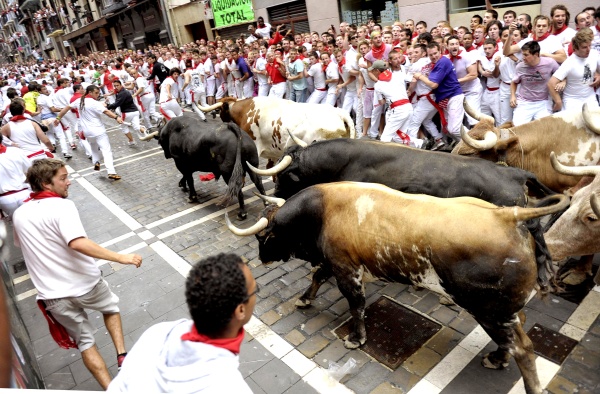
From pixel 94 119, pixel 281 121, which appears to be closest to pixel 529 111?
pixel 281 121

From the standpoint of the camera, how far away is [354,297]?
409 cm

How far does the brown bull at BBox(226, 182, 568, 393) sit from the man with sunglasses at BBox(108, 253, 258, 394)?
72.4 inches

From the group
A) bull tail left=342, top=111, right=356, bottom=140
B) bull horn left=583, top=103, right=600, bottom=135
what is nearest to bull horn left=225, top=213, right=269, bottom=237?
bull tail left=342, top=111, right=356, bottom=140

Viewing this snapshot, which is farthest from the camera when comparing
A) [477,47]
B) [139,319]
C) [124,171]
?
[124,171]

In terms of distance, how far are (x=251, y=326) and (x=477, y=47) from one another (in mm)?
7511

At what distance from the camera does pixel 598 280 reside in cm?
397

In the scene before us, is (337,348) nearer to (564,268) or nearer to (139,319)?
(139,319)

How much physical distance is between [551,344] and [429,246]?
5.68 ft

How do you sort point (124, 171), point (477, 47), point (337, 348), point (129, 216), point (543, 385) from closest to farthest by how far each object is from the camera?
point (543, 385) < point (337, 348) < point (129, 216) < point (477, 47) < point (124, 171)

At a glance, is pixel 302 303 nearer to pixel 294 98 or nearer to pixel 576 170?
pixel 576 170

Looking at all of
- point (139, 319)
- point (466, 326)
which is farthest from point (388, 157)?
point (139, 319)

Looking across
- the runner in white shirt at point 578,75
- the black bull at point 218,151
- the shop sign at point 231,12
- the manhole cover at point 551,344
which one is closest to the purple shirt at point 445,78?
the runner in white shirt at point 578,75

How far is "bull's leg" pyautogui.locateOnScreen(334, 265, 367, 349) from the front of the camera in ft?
13.1

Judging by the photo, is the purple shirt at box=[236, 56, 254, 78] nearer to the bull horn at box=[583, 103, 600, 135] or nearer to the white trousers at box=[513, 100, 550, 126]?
the white trousers at box=[513, 100, 550, 126]
